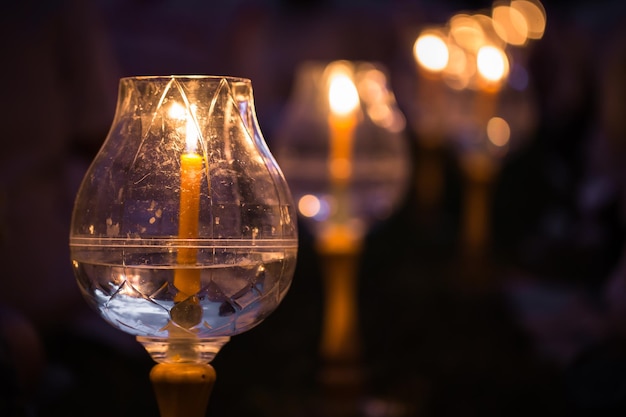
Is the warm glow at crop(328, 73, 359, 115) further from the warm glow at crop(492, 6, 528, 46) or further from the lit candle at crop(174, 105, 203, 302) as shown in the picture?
the warm glow at crop(492, 6, 528, 46)

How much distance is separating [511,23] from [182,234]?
7.23 m

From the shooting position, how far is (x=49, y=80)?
2.76 meters

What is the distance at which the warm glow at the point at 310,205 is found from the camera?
9.64ft

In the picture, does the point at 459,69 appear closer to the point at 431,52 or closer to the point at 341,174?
the point at 431,52

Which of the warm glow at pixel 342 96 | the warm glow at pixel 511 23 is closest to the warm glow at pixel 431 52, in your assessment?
the warm glow at pixel 511 23

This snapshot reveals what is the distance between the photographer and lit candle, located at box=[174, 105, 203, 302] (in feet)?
4.06

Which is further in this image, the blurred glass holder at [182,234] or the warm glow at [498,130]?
the warm glow at [498,130]

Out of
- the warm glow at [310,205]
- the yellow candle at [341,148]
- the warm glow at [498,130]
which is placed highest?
the yellow candle at [341,148]

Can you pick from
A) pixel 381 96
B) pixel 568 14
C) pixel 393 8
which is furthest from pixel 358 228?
pixel 568 14

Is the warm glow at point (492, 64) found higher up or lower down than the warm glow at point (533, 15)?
lower down

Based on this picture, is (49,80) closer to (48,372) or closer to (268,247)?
(48,372)

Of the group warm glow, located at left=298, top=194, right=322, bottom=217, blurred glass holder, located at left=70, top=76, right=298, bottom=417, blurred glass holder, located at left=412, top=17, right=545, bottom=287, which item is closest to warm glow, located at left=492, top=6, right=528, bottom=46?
blurred glass holder, located at left=412, top=17, right=545, bottom=287

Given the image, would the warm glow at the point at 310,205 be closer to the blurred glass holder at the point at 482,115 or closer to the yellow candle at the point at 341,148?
the yellow candle at the point at 341,148

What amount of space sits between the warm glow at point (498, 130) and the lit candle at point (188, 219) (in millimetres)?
3520
